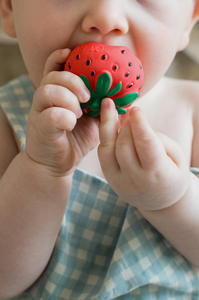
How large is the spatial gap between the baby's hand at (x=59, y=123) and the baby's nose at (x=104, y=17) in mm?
55

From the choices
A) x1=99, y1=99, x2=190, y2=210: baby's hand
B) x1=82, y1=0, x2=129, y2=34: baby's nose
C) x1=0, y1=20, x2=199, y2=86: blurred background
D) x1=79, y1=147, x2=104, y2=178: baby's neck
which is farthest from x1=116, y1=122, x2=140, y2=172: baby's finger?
x1=0, y1=20, x2=199, y2=86: blurred background

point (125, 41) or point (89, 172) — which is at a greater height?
point (125, 41)

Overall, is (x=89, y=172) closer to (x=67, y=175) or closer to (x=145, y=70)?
(x=67, y=175)

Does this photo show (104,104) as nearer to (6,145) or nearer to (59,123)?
(59,123)

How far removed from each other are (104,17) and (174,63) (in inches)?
30.3

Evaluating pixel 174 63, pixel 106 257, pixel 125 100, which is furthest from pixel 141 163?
pixel 174 63

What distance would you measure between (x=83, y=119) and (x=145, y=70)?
0.47 ft

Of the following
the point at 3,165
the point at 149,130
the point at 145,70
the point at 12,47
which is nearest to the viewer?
A: the point at 149,130

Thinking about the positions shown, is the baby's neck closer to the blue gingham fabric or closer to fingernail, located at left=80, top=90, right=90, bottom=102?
the blue gingham fabric

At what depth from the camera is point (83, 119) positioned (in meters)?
0.54

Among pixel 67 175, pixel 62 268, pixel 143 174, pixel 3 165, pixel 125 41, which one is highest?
pixel 125 41

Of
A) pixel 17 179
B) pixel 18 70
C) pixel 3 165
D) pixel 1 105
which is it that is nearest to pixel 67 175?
pixel 17 179

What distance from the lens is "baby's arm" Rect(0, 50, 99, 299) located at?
44 centimetres

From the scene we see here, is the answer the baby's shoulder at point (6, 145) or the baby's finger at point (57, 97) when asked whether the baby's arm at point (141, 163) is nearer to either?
the baby's finger at point (57, 97)
